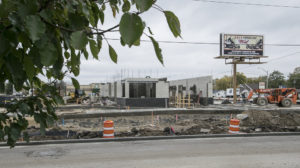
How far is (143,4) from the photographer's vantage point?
95 centimetres

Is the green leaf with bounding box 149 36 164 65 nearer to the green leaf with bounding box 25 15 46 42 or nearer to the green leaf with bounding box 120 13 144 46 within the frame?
the green leaf with bounding box 120 13 144 46

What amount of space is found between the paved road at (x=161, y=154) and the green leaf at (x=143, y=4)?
267 inches

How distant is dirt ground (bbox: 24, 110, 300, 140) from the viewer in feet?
41.0

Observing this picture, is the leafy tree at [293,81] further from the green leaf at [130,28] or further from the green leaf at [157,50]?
the green leaf at [130,28]

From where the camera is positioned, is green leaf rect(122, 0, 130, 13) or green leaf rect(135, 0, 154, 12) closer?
green leaf rect(135, 0, 154, 12)

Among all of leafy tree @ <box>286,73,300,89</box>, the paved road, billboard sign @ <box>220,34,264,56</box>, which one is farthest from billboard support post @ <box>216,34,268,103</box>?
leafy tree @ <box>286,73,300,89</box>

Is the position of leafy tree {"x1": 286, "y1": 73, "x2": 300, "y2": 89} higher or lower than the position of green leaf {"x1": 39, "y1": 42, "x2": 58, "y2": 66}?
higher

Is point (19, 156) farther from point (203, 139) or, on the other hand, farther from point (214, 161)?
point (203, 139)

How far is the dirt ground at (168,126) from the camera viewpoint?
Answer: 1251 cm

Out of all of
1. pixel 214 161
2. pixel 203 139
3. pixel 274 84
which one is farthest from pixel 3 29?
pixel 274 84

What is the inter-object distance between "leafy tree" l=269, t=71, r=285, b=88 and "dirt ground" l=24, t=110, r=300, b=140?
81922mm

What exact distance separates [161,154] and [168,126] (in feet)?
25.4

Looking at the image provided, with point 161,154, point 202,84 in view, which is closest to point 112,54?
point 161,154

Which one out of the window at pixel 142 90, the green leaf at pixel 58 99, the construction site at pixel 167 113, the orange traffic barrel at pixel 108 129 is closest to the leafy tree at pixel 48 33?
the green leaf at pixel 58 99
